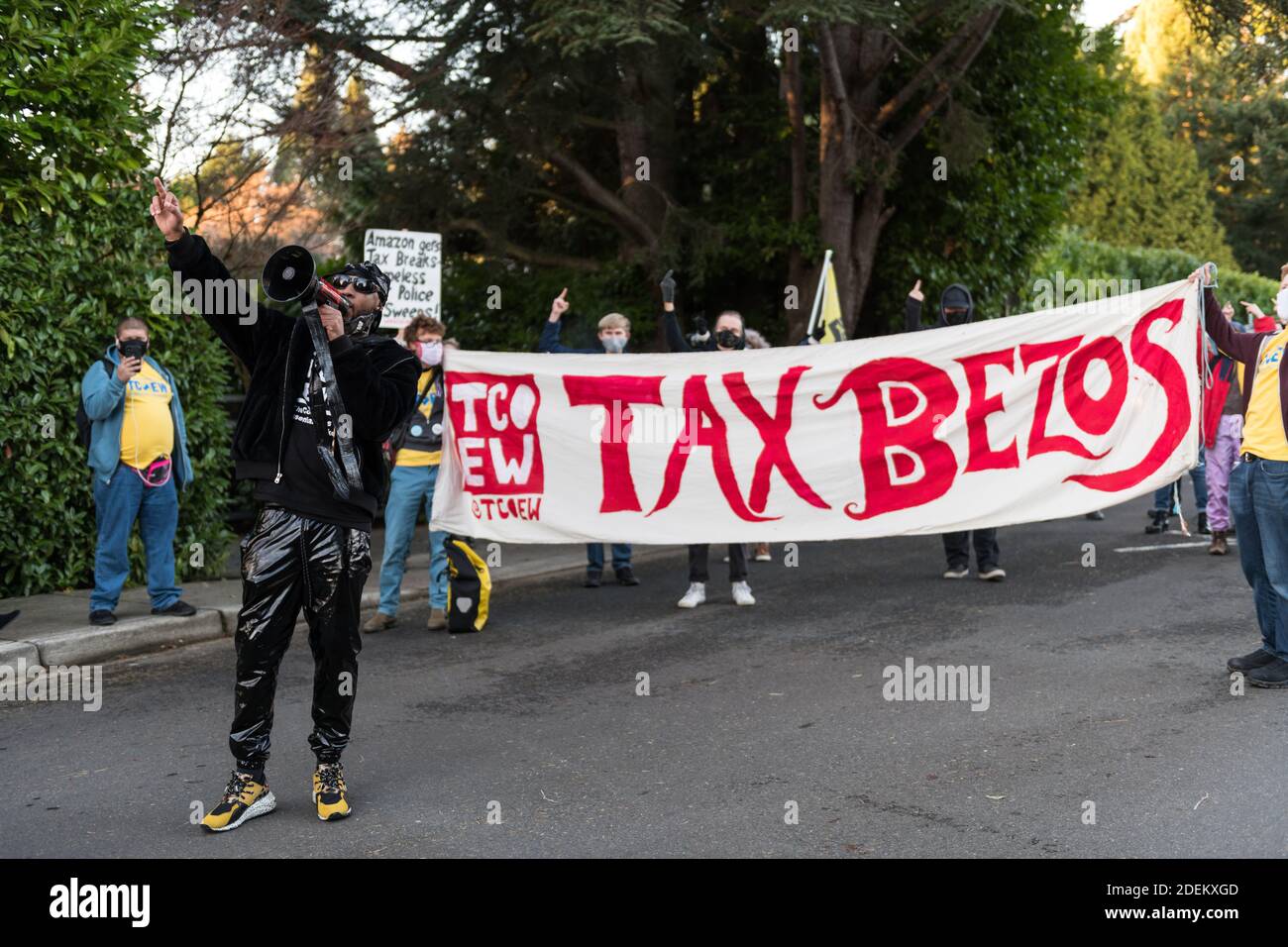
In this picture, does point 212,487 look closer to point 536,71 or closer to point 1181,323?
point 536,71

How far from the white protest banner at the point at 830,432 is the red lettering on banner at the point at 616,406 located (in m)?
0.01

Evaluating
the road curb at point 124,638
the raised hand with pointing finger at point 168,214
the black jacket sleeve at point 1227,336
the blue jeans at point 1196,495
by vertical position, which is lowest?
the road curb at point 124,638

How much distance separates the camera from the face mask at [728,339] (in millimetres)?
10125

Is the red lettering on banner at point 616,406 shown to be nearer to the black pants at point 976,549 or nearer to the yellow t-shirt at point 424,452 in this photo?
the yellow t-shirt at point 424,452

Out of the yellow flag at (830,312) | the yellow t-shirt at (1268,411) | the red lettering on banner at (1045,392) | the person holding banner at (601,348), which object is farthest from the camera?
the yellow flag at (830,312)

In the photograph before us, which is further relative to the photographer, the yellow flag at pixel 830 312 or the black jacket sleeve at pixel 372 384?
the yellow flag at pixel 830 312

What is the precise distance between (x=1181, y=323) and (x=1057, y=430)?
1024 mm

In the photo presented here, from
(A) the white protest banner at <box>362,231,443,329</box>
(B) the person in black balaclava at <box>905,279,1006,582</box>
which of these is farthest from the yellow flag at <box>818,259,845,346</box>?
(A) the white protest banner at <box>362,231,443,329</box>

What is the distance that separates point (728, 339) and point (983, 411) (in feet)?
6.95

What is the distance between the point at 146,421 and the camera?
8.76 meters

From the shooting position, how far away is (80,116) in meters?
9.53

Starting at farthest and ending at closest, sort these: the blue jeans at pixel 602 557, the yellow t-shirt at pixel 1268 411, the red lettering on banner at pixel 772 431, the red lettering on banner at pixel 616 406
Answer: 1. the blue jeans at pixel 602 557
2. the red lettering on banner at pixel 616 406
3. the red lettering on banner at pixel 772 431
4. the yellow t-shirt at pixel 1268 411

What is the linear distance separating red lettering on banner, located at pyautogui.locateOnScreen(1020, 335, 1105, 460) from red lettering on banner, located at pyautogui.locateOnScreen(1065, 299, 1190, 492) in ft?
1.14

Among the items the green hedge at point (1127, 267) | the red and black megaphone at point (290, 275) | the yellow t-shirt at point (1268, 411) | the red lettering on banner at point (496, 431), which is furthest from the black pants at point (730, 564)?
the green hedge at point (1127, 267)
